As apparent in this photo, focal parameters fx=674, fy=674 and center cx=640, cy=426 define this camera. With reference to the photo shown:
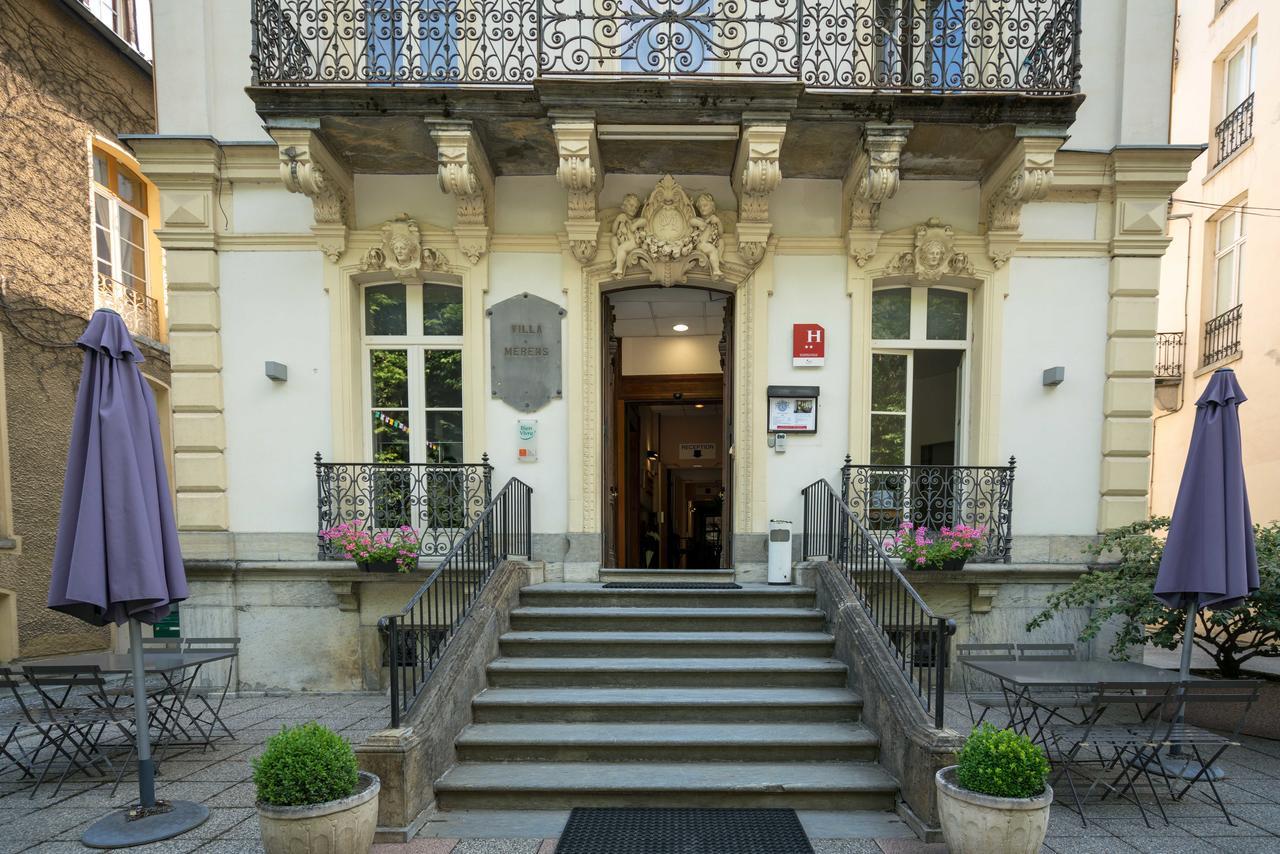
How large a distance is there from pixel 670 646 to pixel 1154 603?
4.10 m

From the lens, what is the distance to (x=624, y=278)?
727 cm

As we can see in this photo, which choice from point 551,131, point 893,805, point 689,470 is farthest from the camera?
point 689,470

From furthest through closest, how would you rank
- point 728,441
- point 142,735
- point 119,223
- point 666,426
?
point 666,426 → point 119,223 → point 728,441 → point 142,735

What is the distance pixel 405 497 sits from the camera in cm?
715

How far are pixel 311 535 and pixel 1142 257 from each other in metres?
9.21

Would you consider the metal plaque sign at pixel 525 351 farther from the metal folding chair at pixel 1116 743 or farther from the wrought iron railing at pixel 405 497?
the metal folding chair at pixel 1116 743

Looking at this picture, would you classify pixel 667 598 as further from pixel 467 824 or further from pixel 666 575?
pixel 467 824

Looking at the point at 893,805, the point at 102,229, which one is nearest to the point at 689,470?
the point at 893,805

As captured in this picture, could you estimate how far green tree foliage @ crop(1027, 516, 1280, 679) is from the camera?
555 cm

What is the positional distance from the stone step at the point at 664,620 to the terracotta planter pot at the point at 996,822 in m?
2.37

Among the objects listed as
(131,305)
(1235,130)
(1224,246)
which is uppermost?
(1235,130)

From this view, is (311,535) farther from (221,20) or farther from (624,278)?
(221,20)

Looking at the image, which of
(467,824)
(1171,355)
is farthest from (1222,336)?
(467,824)

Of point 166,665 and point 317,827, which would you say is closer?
point 317,827
